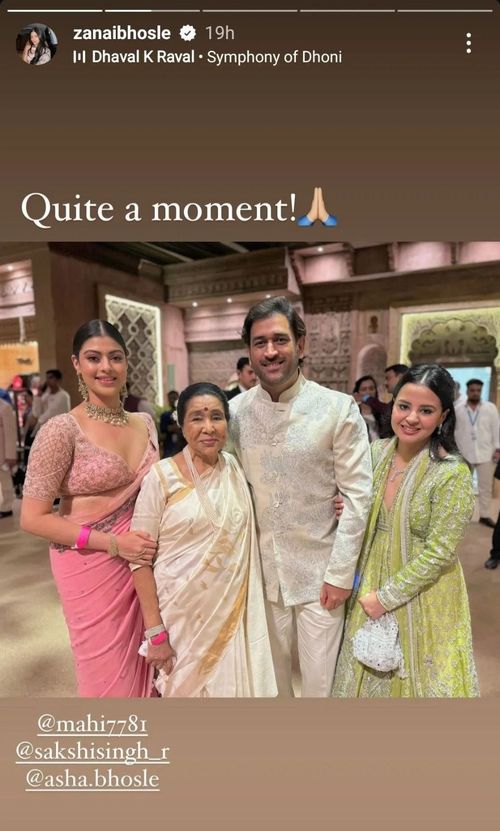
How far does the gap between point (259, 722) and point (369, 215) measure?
1.73m

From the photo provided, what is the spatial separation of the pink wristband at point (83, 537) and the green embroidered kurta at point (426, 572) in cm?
93

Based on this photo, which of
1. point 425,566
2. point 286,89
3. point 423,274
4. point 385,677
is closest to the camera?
point 286,89

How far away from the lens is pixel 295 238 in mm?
1255

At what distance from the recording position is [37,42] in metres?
1.11

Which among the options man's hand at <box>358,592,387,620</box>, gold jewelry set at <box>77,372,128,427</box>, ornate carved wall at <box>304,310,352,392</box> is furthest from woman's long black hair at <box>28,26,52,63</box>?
ornate carved wall at <box>304,310,352,392</box>

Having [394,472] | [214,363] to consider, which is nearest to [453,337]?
[214,363]

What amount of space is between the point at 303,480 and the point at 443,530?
0.46m

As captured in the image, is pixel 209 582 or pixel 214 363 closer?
pixel 209 582

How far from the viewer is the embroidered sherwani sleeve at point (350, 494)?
1288 millimetres

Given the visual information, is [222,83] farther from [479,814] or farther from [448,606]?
[479,814]

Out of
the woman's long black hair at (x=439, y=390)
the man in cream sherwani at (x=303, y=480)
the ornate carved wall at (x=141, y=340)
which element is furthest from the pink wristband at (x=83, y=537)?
the ornate carved wall at (x=141, y=340)

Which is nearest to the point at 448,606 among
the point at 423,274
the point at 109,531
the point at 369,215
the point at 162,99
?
the point at 109,531

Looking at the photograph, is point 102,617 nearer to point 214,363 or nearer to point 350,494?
point 350,494

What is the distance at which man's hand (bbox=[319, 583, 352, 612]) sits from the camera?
1321 mm
